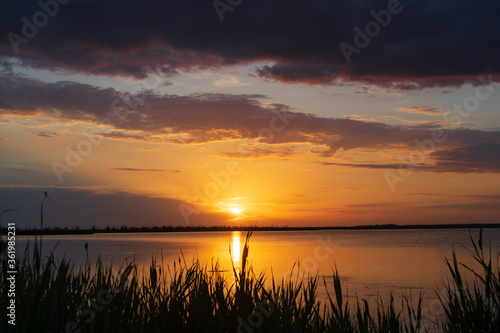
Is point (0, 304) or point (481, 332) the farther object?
point (481, 332)

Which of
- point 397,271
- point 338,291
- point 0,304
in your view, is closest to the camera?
point 338,291

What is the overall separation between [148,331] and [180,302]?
827mm

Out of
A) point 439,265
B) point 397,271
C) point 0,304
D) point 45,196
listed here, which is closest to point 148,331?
point 0,304

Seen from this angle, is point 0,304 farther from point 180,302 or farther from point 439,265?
point 439,265

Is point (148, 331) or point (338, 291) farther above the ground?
point (338, 291)

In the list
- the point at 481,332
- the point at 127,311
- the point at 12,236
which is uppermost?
the point at 12,236

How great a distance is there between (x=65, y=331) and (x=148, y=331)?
1421 millimetres

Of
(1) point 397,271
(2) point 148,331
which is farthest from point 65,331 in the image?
(1) point 397,271

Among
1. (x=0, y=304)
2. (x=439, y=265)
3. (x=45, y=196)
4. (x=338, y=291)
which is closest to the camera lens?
(x=45, y=196)

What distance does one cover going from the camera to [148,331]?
7082 millimetres

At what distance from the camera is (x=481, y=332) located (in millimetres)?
6344

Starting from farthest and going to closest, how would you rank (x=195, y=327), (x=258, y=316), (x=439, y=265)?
(x=439, y=265) → (x=195, y=327) → (x=258, y=316)

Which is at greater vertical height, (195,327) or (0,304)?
(0,304)

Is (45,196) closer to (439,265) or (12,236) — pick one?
(12,236)
